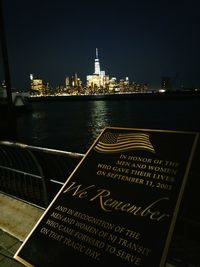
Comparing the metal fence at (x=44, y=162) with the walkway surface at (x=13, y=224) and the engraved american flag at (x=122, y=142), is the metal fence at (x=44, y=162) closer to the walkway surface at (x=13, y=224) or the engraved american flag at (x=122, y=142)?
the walkway surface at (x=13, y=224)

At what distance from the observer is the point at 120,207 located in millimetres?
2682

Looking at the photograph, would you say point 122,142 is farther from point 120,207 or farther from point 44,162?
point 44,162

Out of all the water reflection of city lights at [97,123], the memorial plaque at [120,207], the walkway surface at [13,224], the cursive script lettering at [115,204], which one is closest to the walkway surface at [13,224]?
the walkway surface at [13,224]

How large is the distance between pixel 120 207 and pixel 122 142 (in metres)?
0.81

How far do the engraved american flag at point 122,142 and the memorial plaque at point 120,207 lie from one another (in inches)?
0.4

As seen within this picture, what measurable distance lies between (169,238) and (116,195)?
712mm

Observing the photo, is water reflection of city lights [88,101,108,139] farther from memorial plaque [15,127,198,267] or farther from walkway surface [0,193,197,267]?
memorial plaque [15,127,198,267]

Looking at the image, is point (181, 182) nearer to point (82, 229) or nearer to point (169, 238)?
point (169, 238)

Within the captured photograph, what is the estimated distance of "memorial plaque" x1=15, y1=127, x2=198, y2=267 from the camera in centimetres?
240

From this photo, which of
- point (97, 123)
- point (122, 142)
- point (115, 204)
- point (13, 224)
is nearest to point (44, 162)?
point (13, 224)

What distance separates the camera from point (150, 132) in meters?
3.09

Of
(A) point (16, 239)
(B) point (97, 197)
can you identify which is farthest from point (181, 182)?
(A) point (16, 239)

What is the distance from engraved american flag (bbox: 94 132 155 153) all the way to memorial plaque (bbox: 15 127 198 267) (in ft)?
0.04

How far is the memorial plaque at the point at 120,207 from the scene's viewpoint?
240cm
